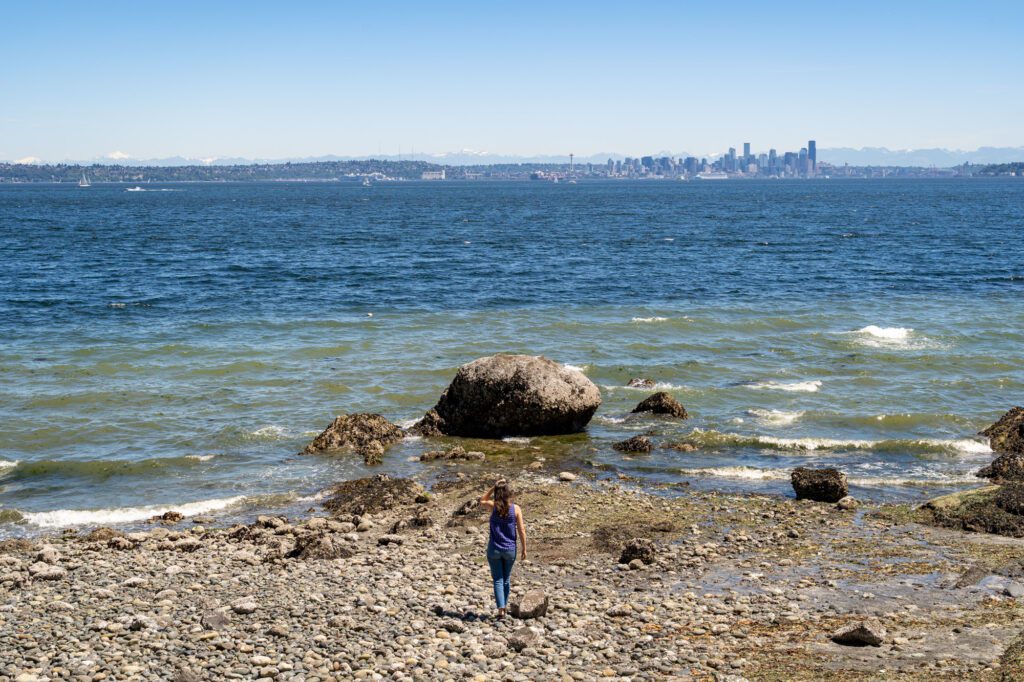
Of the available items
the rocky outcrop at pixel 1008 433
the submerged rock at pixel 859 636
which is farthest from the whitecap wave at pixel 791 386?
the submerged rock at pixel 859 636

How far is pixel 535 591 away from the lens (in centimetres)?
1491

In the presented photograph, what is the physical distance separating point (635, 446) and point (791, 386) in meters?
8.92

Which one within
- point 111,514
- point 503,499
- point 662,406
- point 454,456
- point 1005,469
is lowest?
point 111,514

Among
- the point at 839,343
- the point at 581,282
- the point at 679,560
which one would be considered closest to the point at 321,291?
the point at 581,282

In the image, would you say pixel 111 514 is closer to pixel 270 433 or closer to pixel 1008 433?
pixel 270 433

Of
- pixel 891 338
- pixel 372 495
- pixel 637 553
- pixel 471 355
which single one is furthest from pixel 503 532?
pixel 891 338

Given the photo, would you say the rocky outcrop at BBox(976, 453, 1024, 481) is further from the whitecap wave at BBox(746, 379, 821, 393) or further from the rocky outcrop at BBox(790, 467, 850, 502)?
the whitecap wave at BBox(746, 379, 821, 393)

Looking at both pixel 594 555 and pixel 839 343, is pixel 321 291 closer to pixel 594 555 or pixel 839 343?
pixel 839 343

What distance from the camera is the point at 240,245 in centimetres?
8338

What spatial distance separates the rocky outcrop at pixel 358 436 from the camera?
81.9ft

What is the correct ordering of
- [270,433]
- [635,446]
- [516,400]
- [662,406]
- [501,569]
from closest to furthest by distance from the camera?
[501,569]
[635,446]
[516,400]
[270,433]
[662,406]

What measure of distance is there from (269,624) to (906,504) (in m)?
13.6

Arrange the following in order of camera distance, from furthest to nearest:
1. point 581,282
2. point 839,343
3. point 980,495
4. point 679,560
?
point 581,282 < point 839,343 < point 980,495 < point 679,560

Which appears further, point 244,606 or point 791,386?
point 791,386
